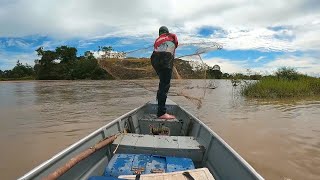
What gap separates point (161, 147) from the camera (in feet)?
14.2

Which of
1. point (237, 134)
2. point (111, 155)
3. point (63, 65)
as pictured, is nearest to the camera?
point (111, 155)

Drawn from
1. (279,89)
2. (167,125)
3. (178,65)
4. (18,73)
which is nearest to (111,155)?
(167,125)

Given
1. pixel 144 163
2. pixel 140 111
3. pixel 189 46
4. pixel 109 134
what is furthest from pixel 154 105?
pixel 144 163

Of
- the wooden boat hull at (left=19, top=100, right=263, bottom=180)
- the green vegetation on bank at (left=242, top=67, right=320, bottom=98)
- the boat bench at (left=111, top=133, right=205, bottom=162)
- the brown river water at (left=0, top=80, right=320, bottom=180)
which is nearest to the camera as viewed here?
the wooden boat hull at (left=19, top=100, right=263, bottom=180)

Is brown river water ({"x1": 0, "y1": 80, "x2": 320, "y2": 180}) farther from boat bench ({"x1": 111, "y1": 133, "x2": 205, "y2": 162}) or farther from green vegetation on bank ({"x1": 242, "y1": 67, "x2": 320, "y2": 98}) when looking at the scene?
green vegetation on bank ({"x1": 242, "y1": 67, "x2": 320, "y2": 98})

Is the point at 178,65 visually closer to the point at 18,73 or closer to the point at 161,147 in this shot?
the point at 161,147

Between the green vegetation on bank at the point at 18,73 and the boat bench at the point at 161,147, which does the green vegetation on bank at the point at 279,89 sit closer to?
the boat bench at the point at 161,147

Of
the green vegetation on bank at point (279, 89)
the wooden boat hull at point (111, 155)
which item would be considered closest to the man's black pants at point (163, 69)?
the wooden boat hull at point (111, 155)

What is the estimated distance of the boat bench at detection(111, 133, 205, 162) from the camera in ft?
14.1

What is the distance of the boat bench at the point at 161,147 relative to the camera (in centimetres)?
430

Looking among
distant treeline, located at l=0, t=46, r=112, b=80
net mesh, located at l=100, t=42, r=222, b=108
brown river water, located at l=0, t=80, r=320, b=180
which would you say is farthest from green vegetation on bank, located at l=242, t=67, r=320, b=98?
distant treeline, located at l=0, t=46, r=112, b=80

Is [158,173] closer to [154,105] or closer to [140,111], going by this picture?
[140,111]

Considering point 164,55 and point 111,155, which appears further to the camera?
point 164,55

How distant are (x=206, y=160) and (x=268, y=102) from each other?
13588 millimetres
